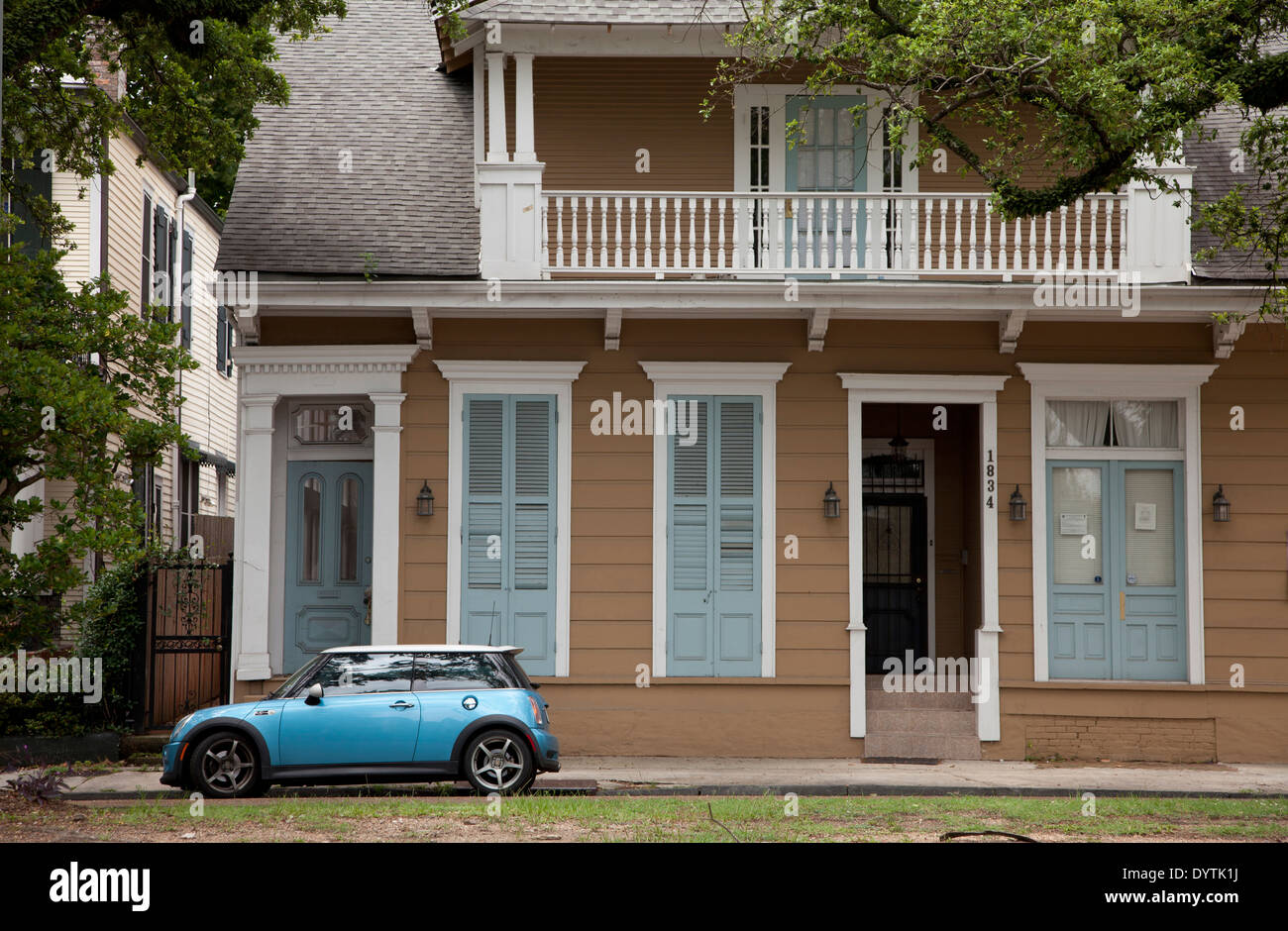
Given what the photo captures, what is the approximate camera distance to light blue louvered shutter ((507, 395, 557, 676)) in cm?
1435

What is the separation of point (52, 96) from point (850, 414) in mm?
9134

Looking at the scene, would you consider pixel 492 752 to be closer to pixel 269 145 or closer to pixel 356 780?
pixel 356 780

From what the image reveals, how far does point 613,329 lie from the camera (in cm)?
1430

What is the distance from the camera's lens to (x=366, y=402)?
15.1m

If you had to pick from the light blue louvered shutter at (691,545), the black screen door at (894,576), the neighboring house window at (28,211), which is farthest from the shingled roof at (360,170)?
the black screen door at (894,576)

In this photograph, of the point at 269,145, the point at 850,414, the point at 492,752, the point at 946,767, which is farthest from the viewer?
the point at 269,145

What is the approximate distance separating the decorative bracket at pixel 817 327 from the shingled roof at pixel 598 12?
130 inches

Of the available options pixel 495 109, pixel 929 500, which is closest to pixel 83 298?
pixel 495 109

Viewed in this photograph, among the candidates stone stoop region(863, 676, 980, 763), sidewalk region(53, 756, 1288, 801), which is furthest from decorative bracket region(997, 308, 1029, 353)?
sidewalk region(53, 756, 1288, 801)

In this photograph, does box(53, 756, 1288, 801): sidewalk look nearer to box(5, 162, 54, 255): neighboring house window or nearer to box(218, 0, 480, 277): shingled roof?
box(218, 0, 480, 277): shingled roof

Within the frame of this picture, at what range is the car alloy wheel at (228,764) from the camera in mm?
11148

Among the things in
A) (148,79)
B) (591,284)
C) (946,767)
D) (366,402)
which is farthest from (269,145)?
(946,767)

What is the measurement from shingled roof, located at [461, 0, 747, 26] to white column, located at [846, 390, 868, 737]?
4.38 meters

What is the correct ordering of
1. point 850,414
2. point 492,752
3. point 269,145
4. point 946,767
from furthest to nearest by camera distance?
1. point 269,145
2. point 850,414
3. point 946,767
4. point 492,752
